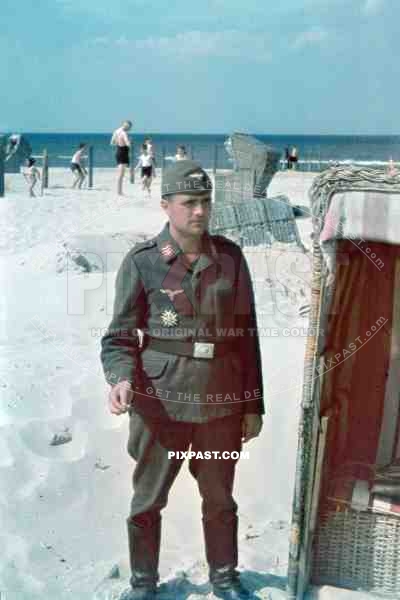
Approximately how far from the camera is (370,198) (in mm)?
3039

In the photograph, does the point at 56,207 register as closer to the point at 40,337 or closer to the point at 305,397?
the point at 40,337

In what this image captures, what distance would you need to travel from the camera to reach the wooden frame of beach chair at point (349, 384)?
3084mm

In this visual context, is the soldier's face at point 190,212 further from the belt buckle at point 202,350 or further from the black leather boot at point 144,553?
the black leather boot at point 144,553

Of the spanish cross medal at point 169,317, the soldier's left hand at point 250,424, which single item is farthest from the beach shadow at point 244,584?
the spanish cross medal at point 169,317

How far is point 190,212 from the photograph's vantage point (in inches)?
123

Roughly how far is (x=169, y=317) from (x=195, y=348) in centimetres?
16

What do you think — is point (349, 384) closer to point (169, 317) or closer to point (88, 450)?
point (169, 317)

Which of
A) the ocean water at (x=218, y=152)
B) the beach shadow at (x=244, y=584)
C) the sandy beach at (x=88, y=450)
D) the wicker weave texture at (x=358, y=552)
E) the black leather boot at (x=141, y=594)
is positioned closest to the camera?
the black leather boot at (x=141, y=594)

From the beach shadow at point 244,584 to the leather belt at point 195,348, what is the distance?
3.65 feet

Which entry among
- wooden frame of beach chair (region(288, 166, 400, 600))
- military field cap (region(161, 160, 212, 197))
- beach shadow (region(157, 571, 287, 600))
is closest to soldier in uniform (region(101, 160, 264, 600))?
military field cap (region(161, 160, 212, 197))

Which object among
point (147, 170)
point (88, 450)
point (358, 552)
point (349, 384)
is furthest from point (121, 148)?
point (358, 552)

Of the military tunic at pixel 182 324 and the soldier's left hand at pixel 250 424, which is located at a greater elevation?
the military tunic at pixel 182 324

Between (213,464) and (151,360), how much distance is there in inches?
19.6

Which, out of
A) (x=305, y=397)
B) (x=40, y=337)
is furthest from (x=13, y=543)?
(x=40, y=337)
